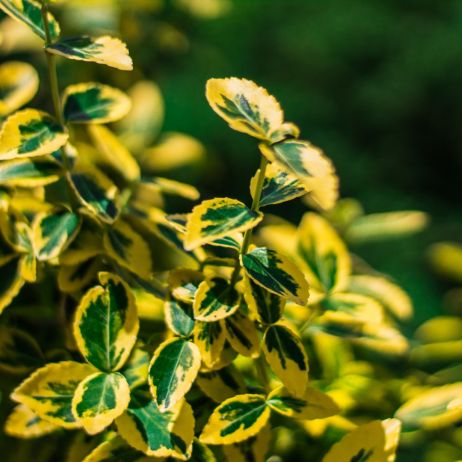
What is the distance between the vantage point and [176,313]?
0.81 m

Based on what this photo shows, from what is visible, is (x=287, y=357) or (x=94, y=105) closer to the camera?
(x=287, y=357)

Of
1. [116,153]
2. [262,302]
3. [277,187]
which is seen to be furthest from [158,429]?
[116,153]

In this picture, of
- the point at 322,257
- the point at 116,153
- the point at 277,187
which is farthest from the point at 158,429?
the point at 116,153

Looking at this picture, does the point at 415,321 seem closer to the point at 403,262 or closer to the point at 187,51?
the point at 403,262

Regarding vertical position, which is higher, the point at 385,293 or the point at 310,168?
the point at 310,168

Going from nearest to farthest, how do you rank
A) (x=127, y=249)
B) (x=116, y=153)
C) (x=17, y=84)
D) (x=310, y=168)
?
1. (x=310, y=168)
2. (x=127, y=249)
3. (x=17, y=84)
4. (x=116, y=153)

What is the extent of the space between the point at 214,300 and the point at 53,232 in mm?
220

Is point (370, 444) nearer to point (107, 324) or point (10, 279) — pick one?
point (107, 324)

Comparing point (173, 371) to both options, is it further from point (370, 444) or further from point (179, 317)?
point (370, 444)

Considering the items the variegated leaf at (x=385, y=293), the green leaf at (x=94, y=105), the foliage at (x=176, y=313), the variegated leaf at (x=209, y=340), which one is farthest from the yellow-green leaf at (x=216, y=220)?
the variegated leaf at (x=385, y=293)

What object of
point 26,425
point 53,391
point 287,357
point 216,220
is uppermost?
point 216,220

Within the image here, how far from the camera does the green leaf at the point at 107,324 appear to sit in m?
0.80

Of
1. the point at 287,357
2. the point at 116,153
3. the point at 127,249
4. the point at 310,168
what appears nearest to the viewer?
the point at 310,168

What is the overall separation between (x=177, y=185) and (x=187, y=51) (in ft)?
3.39
